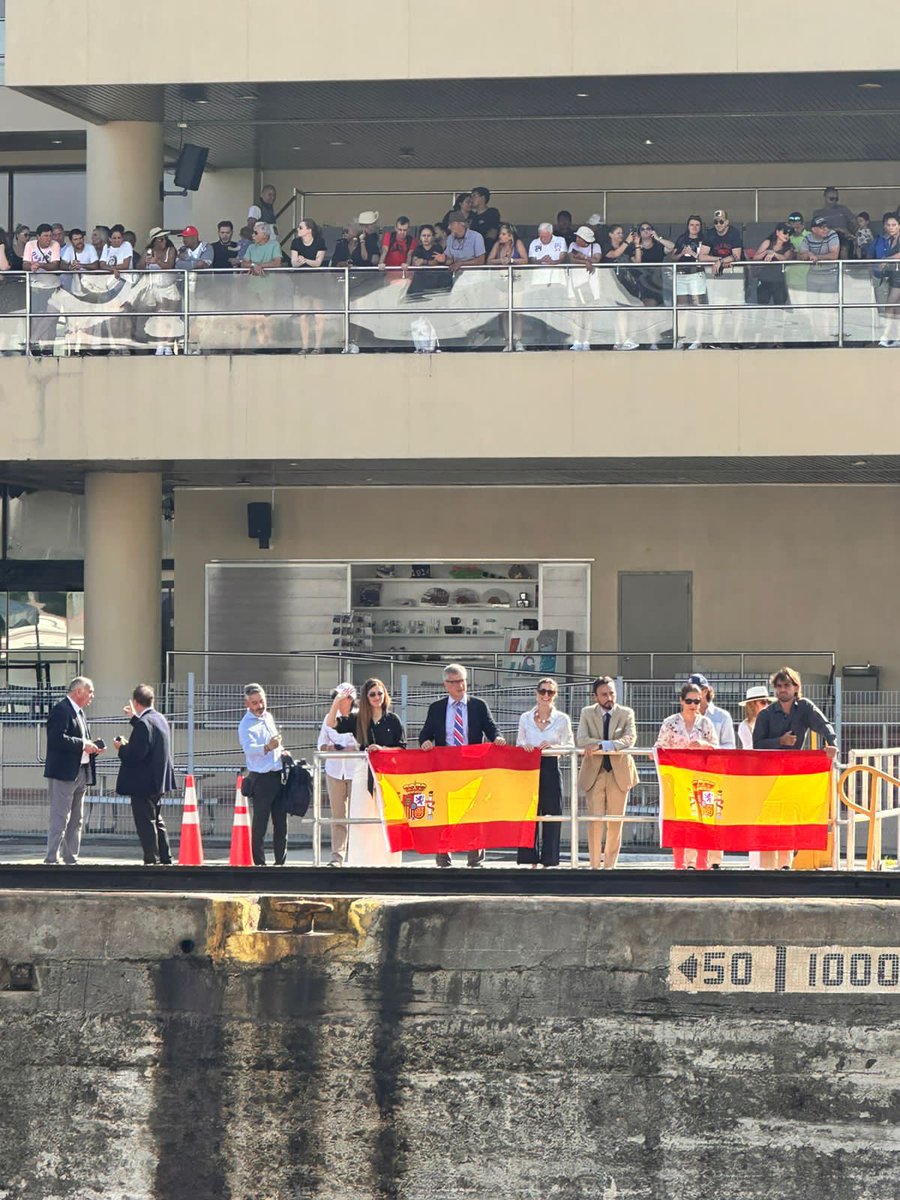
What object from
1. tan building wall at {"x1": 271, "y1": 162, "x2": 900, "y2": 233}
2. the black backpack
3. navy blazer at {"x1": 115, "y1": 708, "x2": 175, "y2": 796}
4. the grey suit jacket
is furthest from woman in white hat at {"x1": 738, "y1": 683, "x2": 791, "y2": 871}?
tan building wall at {"x1": 271, "y1": 162, "x2": 900, "y2": 233}

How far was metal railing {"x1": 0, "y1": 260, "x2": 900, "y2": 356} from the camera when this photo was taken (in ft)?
71.4

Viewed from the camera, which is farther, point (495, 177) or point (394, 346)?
point (495, 177)

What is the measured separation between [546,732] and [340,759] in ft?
5.42

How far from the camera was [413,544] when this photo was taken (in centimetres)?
2717

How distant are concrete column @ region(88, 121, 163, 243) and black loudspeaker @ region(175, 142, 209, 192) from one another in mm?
473

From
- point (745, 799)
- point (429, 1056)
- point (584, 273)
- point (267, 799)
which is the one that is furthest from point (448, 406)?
point (429, 1056)

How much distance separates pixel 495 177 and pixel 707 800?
15865 millimetres

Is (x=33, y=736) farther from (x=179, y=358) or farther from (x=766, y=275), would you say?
(x=766, y=275)

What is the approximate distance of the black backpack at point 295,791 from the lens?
15.8 metres

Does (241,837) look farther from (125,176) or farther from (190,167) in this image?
(190,167)

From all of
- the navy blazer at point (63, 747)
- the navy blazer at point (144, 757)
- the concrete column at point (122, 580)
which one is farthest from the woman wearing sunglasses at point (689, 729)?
the concrete column at point (122, 580)

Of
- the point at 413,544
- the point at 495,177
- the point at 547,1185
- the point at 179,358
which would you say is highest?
the point at 495,177

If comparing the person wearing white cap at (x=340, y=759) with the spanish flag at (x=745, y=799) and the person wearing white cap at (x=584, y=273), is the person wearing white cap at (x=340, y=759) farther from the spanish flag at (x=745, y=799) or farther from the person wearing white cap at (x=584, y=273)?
the person wearing white cap at (x=584, y=273)

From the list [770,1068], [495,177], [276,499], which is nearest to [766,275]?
[495,177]
